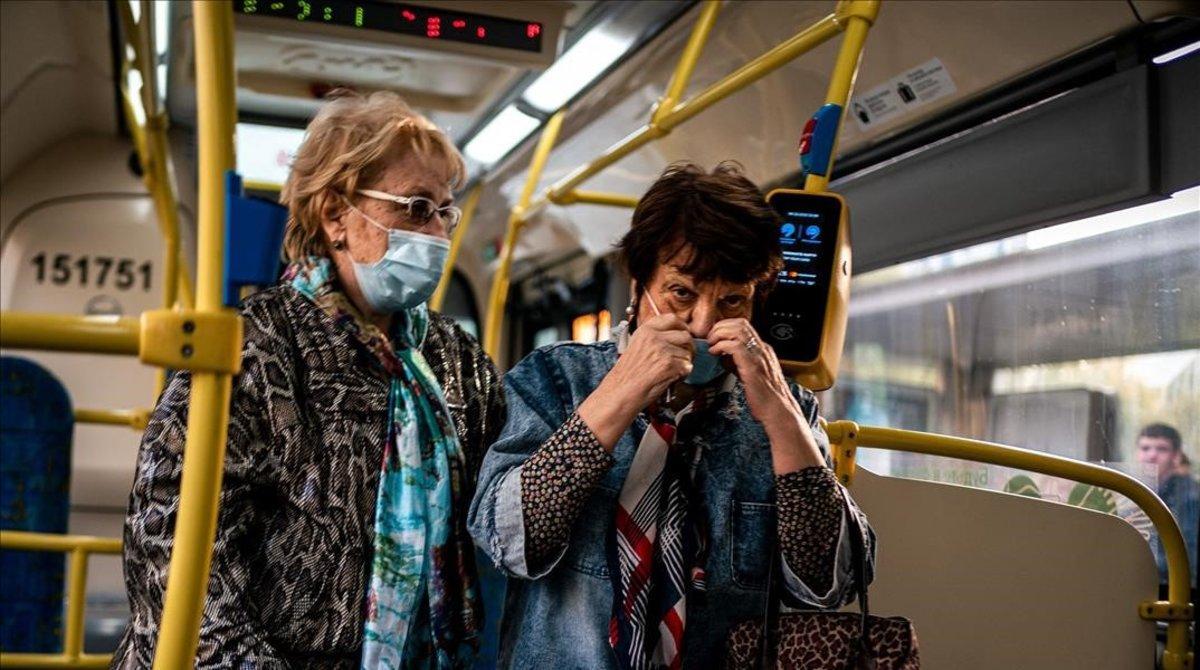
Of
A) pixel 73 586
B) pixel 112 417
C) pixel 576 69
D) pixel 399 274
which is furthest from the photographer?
pixel 576 69

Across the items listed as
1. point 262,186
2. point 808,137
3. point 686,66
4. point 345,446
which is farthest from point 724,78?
point 262,186

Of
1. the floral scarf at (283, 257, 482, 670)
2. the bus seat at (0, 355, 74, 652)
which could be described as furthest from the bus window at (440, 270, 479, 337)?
the floral scarf at (283, 257, 482, 670)

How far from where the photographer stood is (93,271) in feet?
21.3

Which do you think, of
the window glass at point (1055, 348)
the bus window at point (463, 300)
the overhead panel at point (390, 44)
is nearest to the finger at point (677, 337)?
the window glass at point (1055, 348)

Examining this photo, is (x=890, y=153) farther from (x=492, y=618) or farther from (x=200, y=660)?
(x=200, y=660)

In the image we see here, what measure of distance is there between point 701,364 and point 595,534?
0.29 metres

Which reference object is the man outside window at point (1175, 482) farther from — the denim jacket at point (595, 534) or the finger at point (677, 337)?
the finger at point (677, 337)

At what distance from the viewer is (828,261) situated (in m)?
2.24

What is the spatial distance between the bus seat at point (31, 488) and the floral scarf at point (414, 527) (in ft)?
7.17

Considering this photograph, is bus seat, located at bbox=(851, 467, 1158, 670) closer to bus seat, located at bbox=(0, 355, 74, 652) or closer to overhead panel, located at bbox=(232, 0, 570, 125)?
overhead panel, located at bbox=(232, 0, 570, 125)

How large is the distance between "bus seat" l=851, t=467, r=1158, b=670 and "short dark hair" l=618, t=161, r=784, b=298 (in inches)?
27.6

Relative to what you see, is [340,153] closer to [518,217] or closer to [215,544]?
[215,544]

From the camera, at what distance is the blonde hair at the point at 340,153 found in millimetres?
1967

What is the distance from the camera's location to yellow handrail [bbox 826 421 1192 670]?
223 cm
